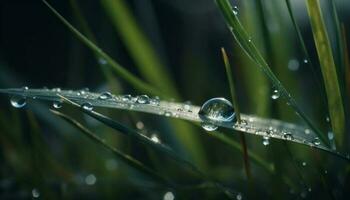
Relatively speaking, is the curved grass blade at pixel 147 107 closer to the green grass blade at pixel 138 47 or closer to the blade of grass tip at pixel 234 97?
the blade of grass tip at pixel 234 97

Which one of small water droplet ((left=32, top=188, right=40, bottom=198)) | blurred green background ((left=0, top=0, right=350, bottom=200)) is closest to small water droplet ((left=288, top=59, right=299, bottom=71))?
blurred green background ((left=0, top=0, right=350, bottom=200))

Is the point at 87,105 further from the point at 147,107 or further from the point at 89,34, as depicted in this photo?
the point at 89,34

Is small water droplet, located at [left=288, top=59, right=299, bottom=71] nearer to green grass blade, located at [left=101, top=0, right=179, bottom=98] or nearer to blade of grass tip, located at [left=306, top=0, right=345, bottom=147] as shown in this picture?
green grass blade, located at [left=101, top=0, right=179, bottom=98]

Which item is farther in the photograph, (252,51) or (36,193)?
(36,193)

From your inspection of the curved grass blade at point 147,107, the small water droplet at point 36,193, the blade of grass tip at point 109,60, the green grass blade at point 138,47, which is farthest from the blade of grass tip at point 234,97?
the green grass blade at point 138,47

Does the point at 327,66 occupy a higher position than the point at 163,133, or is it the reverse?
the point at 163,133

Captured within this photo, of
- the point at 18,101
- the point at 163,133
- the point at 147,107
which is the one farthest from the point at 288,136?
the point at 163,133
